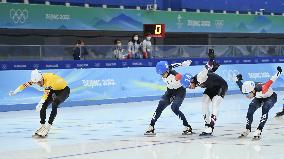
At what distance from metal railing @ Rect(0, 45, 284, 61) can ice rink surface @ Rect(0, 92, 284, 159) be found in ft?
7.83

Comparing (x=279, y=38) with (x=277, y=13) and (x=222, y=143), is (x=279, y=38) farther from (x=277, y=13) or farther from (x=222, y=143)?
(x=222, y=143)

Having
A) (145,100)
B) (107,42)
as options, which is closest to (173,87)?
(145,100)

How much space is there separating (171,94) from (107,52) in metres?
9.82

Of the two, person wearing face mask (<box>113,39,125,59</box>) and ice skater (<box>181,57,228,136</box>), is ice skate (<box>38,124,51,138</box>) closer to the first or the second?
ice skater (<box>181,57,228,136</box>)

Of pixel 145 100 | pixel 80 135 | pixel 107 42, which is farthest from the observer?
pixel 107 42

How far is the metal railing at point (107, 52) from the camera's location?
20.0m

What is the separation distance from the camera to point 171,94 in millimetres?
13312

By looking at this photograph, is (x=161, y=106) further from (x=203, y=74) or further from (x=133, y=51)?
(x=133, y=51)

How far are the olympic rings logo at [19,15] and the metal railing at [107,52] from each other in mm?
3752

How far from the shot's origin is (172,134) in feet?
42.3

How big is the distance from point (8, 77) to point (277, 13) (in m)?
22.5

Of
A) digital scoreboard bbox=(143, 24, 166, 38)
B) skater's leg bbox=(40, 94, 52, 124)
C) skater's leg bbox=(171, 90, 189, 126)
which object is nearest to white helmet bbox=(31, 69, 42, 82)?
skater's leg bbox=(40, 94, 52, 124)

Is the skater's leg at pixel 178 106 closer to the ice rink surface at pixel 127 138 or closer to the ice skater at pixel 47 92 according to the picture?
the ice rink surface at pixel 127 138

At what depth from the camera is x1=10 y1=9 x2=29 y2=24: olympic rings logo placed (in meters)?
24.3
